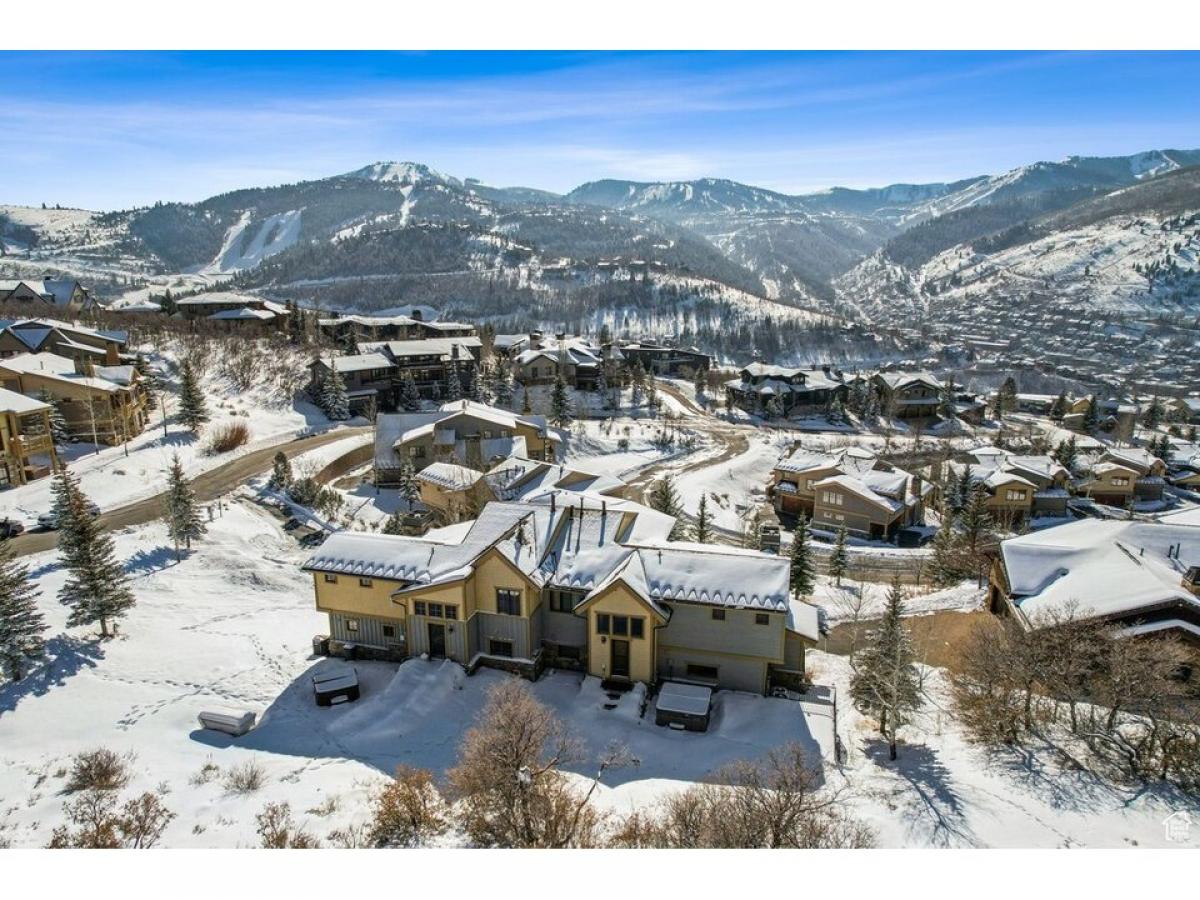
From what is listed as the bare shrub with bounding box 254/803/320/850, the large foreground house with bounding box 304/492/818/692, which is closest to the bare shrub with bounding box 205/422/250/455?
the large foreground house with bounding box 304/492/818/692

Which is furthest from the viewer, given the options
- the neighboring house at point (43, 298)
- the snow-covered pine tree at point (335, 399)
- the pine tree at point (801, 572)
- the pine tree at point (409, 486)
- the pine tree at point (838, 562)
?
the neighboring house at point (43, 298)

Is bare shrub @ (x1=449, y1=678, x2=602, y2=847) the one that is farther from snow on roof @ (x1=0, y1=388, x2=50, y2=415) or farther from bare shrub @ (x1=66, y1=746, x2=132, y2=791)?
snow on roof @ (x1=0, y1=388, x2=50, y2=415)

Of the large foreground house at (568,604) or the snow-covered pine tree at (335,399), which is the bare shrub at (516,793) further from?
the snow-covered pine tree at (335,399)

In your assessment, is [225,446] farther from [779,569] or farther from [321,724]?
[779,569]

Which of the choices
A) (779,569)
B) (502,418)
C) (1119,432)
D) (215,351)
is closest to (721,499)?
(502,418)

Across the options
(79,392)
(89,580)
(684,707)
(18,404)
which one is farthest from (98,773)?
(79,392)

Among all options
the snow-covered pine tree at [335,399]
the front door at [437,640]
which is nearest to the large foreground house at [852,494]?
the front door at [437,640]

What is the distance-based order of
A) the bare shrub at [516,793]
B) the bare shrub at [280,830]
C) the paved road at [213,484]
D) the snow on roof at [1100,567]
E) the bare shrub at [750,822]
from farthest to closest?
the paved road at [213,484] → the snow on roof at [1100,567] → the bare shrub at [516,793] → the bare shrub at [280,830] → the bare shrub at [750,822]
